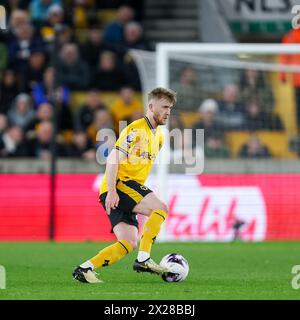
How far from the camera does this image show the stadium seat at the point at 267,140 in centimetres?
1622

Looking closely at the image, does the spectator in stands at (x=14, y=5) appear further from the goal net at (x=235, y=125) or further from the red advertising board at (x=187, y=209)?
the red advertising board at (x=187, y=209)

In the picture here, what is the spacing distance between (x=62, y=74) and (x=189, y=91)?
2826 millimetres

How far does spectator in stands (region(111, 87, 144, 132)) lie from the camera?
17484 millimetres

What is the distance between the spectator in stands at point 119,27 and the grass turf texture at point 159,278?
5.89 m

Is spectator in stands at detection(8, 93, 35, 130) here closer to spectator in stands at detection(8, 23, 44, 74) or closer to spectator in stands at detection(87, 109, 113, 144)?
spectator in stands at detection(8, 23, 44, 74)

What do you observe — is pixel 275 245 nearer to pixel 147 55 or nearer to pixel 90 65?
pixel 147 55

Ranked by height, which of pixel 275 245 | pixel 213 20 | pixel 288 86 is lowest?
pixel 275 245

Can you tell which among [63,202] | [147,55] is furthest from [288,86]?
[63,202]

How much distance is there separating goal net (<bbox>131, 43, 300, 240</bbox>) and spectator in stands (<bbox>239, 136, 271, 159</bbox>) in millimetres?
15
